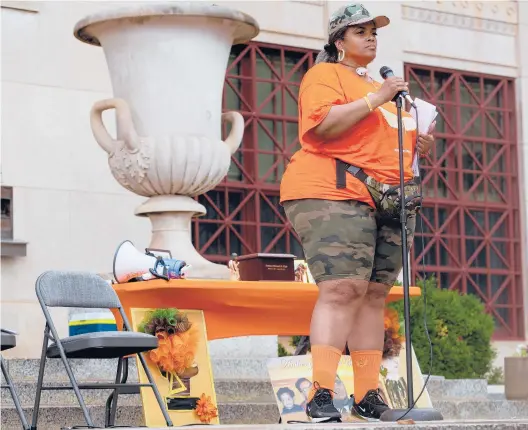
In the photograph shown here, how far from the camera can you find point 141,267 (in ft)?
22.7

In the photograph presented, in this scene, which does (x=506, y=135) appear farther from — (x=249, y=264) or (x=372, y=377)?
(x=372, y=377)

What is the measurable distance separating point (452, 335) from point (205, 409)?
5121 millimetres

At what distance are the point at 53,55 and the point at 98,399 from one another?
16.1ft

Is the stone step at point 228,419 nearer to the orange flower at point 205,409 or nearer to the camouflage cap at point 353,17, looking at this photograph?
the orange flower at point 205,409

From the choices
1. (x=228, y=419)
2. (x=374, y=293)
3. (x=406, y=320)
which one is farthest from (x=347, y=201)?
(x=228, y=419)

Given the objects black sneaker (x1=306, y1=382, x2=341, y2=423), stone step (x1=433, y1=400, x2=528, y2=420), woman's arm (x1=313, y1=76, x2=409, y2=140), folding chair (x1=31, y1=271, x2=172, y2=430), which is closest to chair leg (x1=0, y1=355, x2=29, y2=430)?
folding chair (x1=31, y1=271, x2=172, y2=430)

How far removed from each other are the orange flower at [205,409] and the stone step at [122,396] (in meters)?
0.86

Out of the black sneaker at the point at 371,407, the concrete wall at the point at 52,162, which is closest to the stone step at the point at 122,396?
→ the black sneaker at the point at 371,407

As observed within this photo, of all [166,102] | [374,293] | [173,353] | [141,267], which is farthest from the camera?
[166,102]

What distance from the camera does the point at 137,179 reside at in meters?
8.88

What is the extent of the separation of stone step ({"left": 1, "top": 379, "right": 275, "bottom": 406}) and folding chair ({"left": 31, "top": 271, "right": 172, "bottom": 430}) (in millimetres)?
1117

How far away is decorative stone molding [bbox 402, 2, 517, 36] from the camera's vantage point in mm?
14055

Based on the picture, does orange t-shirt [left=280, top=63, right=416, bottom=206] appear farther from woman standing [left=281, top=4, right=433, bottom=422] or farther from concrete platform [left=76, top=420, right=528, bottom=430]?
concrete platform [left=76, top=420, right=528, bottom=430]

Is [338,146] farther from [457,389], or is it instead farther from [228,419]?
[457,389]
